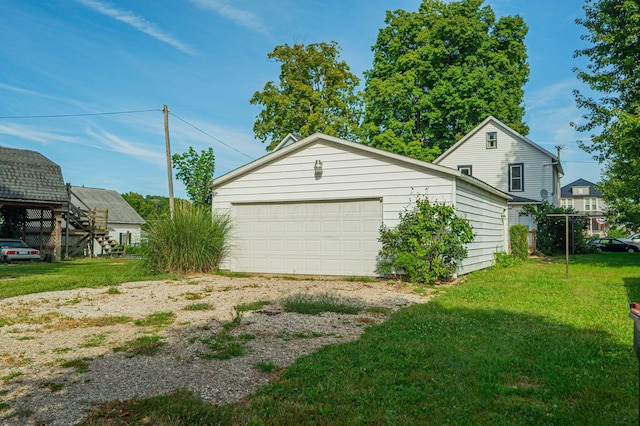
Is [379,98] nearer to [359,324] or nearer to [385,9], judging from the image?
[385,9]

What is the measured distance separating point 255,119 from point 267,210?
60.3ft

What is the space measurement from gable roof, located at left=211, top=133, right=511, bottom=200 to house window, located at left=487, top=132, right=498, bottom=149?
12.9 metres

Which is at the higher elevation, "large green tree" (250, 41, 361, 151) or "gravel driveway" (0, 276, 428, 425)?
"large green tree" (250, 41, 361, 151)

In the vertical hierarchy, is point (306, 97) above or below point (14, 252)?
above

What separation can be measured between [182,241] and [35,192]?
46.8 ft

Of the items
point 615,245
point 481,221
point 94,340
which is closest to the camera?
point 94,340

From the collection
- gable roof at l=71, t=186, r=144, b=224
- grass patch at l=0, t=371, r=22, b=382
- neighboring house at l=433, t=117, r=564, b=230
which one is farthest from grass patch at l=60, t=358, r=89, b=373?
gable roof at l=71, t=186, r=144, b=224

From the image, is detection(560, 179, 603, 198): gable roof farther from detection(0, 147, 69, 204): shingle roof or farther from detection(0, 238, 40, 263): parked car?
detection(0, 238, 40, 263): parked car

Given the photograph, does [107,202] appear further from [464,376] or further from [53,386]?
[464,376]

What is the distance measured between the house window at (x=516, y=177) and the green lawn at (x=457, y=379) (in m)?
21.0

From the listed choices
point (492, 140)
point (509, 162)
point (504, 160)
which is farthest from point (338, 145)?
point (509, 162)

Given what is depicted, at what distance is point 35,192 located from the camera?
74.4ft

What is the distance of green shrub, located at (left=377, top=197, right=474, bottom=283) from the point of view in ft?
35.8

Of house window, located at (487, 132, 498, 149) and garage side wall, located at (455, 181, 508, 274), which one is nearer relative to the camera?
garage side wall, located at (455, 181, 508, 274)
